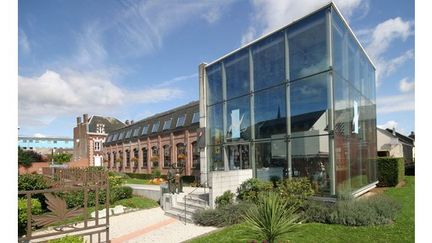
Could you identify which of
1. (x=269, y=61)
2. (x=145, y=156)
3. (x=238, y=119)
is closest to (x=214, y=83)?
(x=238, y=119)

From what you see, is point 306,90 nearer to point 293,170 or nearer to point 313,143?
point 313,143

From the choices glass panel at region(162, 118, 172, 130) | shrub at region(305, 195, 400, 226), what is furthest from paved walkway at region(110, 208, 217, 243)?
glass panel at region(162, 118, 172, 130)

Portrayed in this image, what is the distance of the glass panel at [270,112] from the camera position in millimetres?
12469

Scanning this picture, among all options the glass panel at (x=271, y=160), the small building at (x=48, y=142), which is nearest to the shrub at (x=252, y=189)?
the glass panel at (x=271, y=160)

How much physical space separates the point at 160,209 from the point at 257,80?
A: 807 cm

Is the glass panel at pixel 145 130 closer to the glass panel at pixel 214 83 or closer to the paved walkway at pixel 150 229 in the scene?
the glass panel at pixel 214 83

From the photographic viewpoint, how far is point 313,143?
11117 millimetres

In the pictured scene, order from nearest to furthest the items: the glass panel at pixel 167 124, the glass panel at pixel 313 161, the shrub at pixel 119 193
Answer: the glass panel at pixel 313 161, the shrub at pixel 119 193, the glass panel at pixel 167 124

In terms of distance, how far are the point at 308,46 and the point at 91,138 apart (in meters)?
44.2

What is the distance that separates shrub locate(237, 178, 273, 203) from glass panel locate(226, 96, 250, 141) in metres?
2.76

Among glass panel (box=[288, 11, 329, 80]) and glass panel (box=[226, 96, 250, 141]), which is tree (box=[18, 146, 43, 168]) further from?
glass panel (box=[288, 11, 329, 80])

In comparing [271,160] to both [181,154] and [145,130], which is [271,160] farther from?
[145,130]

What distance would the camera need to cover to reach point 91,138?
48.1 metres

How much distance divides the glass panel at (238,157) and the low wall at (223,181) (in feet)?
5.28
